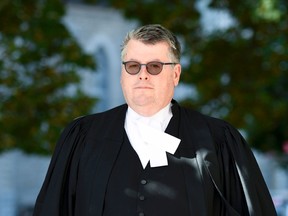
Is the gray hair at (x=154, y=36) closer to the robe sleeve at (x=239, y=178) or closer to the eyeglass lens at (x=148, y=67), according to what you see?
the eyeglass lens at (x=148, y=67)

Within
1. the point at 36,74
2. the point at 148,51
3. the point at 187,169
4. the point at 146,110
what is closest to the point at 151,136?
the point at 146,110

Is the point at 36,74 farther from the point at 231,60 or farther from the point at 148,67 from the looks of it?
the point at 148,67

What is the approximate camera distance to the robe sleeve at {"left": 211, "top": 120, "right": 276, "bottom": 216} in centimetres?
412

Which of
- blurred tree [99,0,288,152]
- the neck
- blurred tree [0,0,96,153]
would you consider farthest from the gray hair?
blurred tree [99,0,288,152]

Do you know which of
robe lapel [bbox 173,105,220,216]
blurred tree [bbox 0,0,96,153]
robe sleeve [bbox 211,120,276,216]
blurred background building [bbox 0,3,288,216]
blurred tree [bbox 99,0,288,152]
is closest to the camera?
robe lapel [bbox 173,105,220,216]

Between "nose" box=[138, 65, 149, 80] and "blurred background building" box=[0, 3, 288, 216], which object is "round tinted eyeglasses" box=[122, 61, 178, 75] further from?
"blurred background building" box=[0, 3, 288, 216]

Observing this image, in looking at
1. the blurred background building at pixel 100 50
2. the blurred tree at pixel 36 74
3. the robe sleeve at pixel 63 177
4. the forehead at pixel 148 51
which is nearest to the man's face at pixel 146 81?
the forehead at pixel 148 51

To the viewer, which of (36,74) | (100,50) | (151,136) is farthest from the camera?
(100,50)

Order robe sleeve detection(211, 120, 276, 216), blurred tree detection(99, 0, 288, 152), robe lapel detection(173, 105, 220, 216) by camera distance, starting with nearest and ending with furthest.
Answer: robe lapel detection(173, 105, 220, 216) < robe sleeve detection(211, 120, 276, 216) < blurred tree detection(99, 0, 288, 152)

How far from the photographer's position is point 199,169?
13.4ft

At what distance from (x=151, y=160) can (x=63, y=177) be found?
424mm

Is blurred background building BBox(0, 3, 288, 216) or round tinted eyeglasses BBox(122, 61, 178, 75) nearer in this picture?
round tinted eyeglasses BBox(122, 61, 178, 75)

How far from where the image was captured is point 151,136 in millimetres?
4199

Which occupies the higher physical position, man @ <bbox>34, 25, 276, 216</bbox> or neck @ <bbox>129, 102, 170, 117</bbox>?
neck @ <bbox>129, 102, 170, 117</bbox>
